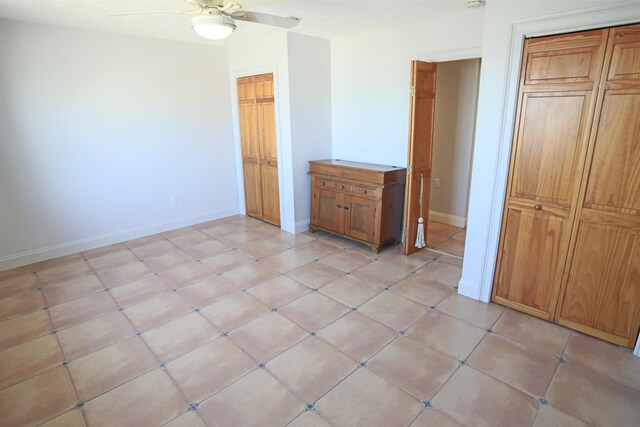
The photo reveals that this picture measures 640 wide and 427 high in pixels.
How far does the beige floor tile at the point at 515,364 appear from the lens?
205cm

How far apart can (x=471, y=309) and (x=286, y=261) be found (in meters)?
1.83

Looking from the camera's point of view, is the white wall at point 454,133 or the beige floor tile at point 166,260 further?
the white wall at point 454,133

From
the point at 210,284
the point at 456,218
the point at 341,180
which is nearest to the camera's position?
the point at 210,284

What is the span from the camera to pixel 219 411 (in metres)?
1.89

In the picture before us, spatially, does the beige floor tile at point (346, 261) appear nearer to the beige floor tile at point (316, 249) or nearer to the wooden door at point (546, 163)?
the beige floor tile at point (316, 249)

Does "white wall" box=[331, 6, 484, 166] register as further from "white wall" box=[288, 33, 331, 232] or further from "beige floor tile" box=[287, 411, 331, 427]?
"beige floor tile" box=[287, 411, 331, 427]

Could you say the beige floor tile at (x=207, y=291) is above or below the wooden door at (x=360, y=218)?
below

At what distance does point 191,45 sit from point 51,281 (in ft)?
10.3

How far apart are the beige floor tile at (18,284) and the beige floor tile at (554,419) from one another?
13.2ft

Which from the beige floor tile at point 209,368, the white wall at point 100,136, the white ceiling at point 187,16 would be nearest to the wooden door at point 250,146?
the white wall at point 100,136

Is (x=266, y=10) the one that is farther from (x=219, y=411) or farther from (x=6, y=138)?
(x=219, y=411)

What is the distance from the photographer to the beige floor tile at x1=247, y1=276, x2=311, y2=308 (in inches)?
117

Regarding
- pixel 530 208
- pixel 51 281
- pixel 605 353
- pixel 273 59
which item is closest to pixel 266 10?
pixel 273 59

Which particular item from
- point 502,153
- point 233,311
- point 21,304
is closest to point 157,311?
point 233,311
